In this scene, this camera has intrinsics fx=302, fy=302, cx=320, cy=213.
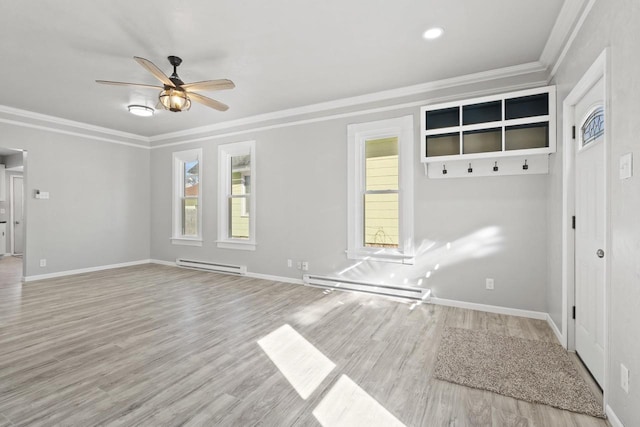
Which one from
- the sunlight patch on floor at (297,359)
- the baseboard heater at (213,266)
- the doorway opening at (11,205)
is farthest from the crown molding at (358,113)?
the doorway opening at (11,205)

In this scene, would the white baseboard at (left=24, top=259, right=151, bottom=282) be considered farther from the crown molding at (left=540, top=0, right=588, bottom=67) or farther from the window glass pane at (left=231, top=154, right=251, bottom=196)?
the crown molding at (left=540, top=0, right=588, bottom=67)

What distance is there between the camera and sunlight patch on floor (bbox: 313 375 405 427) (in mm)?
1740

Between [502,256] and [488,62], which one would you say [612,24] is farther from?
[502,256]

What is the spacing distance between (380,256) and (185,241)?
4218 millimetres

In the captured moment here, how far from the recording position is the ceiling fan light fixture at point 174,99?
3.18 metres

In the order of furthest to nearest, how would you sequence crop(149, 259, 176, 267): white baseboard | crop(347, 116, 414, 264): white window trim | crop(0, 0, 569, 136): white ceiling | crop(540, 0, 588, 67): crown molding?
crop(149, 259, 176, 267): white baseboard < crop(347, 116, 414, 264): white window trim < crop(0, 0, 569, 136): white ceiling < crop(540, 0, 588, 67): crown molding

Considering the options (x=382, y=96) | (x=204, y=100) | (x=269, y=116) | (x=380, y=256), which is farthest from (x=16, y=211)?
(x=382, y=96)

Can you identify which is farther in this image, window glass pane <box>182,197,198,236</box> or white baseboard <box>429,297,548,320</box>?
window glass pane <box>182,197,198,236</box>

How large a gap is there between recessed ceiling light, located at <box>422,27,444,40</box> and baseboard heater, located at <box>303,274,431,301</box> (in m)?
2.86

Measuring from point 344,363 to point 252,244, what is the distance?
3.40 metres

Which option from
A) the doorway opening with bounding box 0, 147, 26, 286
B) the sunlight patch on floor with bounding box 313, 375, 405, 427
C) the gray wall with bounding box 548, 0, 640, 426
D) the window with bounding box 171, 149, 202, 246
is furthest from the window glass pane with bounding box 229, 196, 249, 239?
the doorway opening with bounding box 0, 147, 26, 286

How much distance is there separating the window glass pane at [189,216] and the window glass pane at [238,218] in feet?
3.46

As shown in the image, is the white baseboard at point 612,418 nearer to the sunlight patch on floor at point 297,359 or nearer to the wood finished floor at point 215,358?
the wood finished floor at point 215,358

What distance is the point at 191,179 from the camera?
652cm
